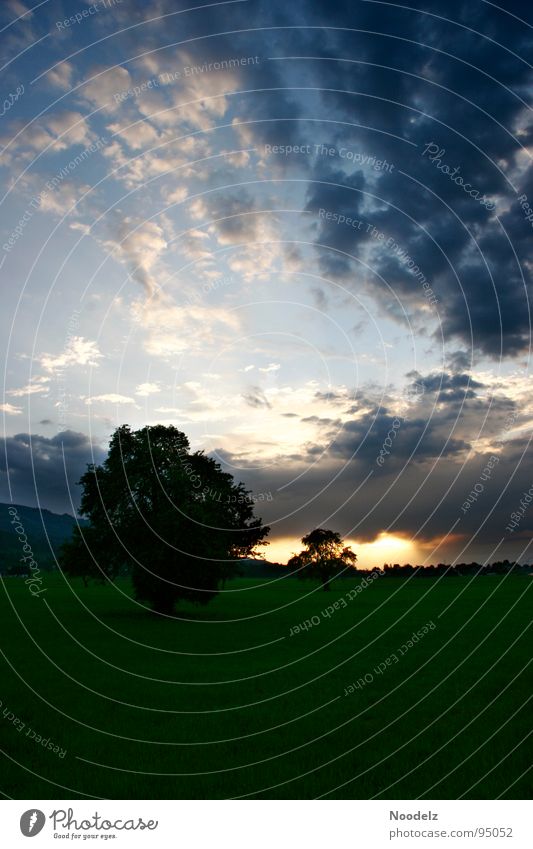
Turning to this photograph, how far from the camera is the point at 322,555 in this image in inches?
3711

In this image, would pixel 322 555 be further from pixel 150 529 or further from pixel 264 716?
pixel 264 716

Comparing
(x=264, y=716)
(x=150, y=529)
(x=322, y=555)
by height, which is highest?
(x=322, y=555)

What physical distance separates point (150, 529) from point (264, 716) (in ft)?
93.9

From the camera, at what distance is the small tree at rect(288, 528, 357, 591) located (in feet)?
310

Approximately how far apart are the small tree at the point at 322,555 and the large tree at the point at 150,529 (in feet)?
150

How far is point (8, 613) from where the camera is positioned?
5803 cm

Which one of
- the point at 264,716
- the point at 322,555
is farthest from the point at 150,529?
the point at 322,555

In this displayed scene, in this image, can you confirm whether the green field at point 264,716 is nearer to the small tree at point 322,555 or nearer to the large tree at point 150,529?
the large tree at point 150,529

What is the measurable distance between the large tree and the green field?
20.1 ft

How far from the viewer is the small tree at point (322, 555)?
310 ft

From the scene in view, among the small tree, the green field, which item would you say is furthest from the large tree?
the small tree

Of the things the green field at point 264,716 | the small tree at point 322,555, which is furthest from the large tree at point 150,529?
the small tree at point 322,555

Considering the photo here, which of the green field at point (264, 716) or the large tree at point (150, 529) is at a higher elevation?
the large tree at point (150, 529)

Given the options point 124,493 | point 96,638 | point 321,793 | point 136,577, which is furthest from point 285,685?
point 124,493
